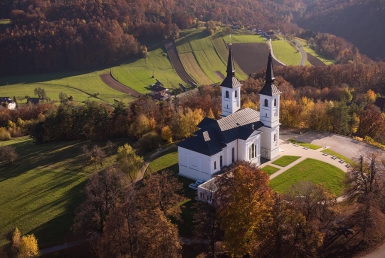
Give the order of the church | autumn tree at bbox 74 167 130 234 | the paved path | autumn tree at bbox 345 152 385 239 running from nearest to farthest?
autumn tree at bbox 345 152 385 239
autumn tree at bbox 74 167 130 234
the church
the paved path

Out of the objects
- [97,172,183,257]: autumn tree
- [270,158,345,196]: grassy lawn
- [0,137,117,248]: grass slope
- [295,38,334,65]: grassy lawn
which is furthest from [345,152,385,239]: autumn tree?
[295,38,334,65]: grassy lawn

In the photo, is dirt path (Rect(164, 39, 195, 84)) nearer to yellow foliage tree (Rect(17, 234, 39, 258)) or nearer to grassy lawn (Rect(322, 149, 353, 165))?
grassy lawn (Rect(322, 149, 353, 165))

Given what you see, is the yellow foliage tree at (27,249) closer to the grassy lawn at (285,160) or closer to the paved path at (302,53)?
the grassy lawn at (285,160)

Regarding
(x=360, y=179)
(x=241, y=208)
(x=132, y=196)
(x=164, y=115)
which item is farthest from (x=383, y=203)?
(x=164, y=115)

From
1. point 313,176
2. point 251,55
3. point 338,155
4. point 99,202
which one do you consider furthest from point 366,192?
point 251,55

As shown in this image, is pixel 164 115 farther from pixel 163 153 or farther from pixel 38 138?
pixel 38 138
